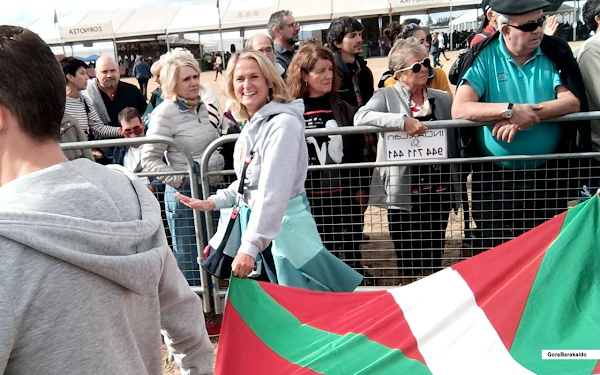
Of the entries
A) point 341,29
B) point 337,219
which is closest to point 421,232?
point 337,219

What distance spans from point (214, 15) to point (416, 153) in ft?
100

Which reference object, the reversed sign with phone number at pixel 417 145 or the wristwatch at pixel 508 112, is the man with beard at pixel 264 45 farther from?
the wristwatch at pixel 508 112

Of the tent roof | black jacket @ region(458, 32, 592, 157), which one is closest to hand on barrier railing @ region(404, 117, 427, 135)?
black jacket @ region(458, 32, 592, 157)

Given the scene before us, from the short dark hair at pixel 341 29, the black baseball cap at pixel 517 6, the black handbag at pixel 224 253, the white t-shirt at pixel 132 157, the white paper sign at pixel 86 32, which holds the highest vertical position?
the white paper sign at pixel 86 32

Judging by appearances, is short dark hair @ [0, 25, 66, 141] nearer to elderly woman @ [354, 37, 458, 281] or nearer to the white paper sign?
elderly woman @ [354, 37, 458, 281]

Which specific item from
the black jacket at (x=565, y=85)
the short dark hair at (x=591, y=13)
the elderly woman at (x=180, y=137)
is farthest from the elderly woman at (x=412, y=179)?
the short dark hair at (x=591, y=13)

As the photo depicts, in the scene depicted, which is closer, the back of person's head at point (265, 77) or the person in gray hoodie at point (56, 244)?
the person in gray hoodie at point (56, 244)

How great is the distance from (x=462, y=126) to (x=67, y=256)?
295 cm

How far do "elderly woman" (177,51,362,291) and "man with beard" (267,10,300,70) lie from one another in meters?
2.57

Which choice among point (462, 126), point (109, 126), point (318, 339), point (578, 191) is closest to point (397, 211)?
point (462, 126)

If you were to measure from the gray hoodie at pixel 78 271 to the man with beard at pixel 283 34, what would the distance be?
4.38 metres

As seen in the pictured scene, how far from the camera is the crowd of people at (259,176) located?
1141 mm

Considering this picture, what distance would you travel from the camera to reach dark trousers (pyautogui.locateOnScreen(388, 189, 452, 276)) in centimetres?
407

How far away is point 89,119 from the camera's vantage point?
5.55 m
